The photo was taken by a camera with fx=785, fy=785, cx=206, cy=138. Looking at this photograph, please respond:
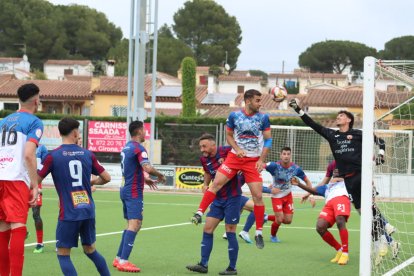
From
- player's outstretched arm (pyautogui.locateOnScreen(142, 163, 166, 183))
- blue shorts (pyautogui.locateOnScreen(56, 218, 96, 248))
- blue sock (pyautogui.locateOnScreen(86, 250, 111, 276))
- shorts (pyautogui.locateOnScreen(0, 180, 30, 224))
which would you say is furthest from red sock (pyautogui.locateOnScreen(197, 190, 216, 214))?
shorts (pyautogui.locateOnScreen(0, 180, 30, 224))

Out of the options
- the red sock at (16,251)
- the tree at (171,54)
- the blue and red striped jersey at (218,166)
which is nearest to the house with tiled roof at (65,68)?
the tree at (171,54)

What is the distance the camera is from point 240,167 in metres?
10.9

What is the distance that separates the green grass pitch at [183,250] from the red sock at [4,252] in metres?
1.44

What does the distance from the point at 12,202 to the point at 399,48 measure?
92.4 meters

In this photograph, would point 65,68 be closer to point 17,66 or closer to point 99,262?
point 17,66

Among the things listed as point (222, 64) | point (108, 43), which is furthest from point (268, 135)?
point (108, 43)

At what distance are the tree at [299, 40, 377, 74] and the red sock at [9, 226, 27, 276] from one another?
9351cm

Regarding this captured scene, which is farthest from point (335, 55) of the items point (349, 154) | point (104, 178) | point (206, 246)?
point (104, 178)

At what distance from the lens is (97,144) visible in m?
36.7

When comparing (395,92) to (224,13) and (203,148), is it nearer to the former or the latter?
(203,148)

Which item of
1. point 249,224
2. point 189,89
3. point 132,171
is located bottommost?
point 249,224

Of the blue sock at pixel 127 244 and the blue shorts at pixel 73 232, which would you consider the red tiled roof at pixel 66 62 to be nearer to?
the blue sock at pixel 127 244

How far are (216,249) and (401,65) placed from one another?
15.9 ft

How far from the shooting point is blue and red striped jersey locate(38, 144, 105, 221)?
851cm
